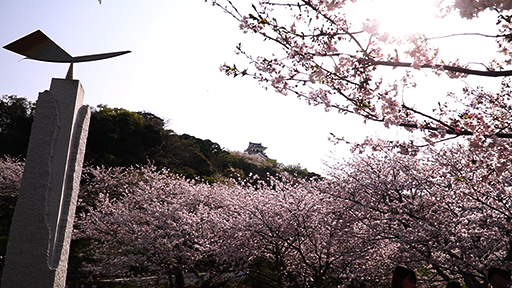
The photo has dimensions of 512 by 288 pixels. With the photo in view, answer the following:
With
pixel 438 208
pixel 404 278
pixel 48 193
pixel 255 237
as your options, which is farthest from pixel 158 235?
pixel 404 278

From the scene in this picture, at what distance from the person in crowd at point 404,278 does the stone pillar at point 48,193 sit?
3352 mm

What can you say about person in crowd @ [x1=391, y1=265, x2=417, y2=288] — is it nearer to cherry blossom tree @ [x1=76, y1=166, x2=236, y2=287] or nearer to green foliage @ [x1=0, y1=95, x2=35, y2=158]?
cherry blossom tree @ [x1=76, y1=166, x2=236, y2=287]

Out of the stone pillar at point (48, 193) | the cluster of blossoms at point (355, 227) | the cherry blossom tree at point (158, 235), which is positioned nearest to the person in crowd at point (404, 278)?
the cluster of blossoms at point (355, 227)

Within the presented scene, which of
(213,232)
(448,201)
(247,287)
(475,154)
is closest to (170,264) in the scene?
(213,232)

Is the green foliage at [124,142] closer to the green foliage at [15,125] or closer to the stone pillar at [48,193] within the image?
the green foliage at [15,125]

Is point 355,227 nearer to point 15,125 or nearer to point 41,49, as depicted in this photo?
point 41,49

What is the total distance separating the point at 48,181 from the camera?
380cm

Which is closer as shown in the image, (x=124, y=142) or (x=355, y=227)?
(x=355, y=227)

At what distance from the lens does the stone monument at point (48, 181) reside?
143 inches

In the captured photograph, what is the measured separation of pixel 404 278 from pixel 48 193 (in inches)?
143

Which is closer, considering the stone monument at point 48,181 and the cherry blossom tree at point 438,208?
the stone monument at point 48,181

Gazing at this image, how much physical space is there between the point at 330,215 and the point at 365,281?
2625 millimetres

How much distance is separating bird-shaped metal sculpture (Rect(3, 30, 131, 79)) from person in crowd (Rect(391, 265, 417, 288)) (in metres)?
4.08

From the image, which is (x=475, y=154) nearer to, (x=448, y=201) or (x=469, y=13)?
(x=448, y=201)
